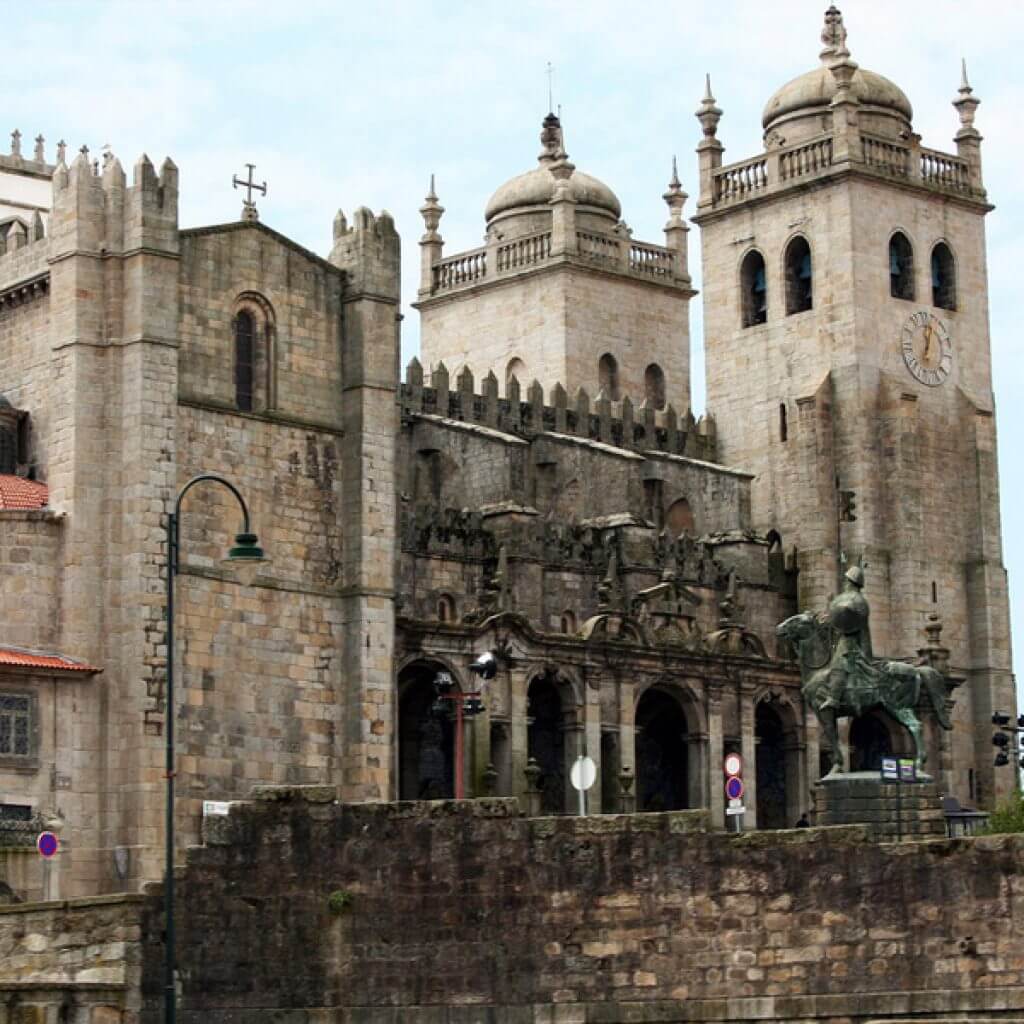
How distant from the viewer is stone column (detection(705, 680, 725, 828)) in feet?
A: 250

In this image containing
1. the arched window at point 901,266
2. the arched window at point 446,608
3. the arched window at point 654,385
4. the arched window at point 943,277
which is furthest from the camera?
the arched window at point 654,385

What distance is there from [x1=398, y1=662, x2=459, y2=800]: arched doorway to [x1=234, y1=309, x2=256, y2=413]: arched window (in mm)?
9505

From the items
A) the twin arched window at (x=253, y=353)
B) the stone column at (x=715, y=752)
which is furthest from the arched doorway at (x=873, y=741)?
the twin arched window at (x=253, y=353)

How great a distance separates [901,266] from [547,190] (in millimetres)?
14136

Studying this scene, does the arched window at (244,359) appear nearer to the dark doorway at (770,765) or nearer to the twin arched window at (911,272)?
the dark doorway at (770,765)

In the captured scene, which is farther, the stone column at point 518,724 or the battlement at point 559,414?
the battlement at point 559,414

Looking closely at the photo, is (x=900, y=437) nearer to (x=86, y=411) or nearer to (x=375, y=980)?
(x=86, y=411)

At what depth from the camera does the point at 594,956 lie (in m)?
43.2

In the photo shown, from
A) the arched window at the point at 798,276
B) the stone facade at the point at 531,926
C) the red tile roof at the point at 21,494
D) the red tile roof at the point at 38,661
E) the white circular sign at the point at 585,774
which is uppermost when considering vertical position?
the arched window at the point at 798,276

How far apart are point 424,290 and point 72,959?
52.1m

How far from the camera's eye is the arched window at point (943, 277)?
288 feet

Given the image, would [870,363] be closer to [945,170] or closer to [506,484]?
[945,170]

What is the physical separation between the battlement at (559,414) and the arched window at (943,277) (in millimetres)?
8033

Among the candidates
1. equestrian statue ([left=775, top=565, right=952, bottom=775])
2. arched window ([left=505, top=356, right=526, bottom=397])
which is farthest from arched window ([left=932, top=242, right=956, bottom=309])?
equestrian statue ([left=775, top=565, right=952, bottom=775])
